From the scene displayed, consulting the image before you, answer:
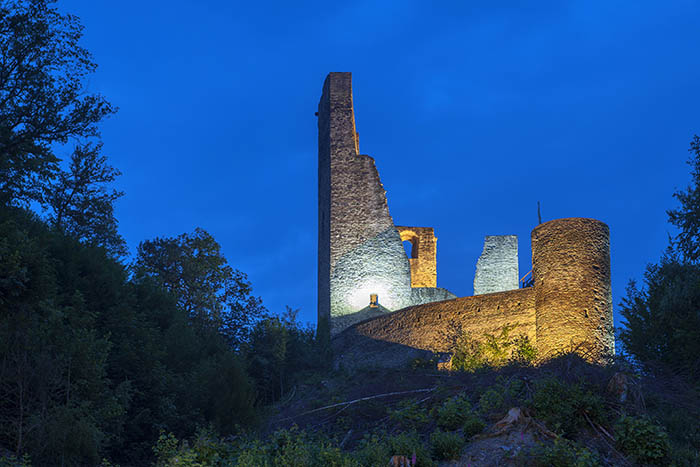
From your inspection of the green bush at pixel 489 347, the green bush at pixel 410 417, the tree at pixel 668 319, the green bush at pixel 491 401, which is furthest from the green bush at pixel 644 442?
the green bush at pixel 489 347

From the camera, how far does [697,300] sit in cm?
1553

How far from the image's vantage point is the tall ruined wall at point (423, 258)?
Answer: 111ft

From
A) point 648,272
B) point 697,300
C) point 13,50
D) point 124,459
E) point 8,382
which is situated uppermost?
point 13,50

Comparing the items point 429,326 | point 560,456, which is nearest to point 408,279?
point 429,326

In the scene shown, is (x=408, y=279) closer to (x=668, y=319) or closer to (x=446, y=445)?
(x=668, y=319)

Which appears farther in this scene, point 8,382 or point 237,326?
point 237,326

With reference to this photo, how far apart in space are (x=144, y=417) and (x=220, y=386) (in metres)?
2.12

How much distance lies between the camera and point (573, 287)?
18031mm

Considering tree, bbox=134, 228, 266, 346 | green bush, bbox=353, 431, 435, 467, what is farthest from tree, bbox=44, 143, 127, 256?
green bush, bbox=353, 431, 435, 467

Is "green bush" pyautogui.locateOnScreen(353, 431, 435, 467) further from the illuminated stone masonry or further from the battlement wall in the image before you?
the battlement wall

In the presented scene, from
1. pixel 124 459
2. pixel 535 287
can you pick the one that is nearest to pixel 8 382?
pixel 124 459

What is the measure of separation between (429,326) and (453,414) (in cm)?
1166

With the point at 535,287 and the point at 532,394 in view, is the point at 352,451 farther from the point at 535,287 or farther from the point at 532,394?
the point at 535,287

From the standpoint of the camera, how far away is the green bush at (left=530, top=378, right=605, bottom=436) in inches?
374
